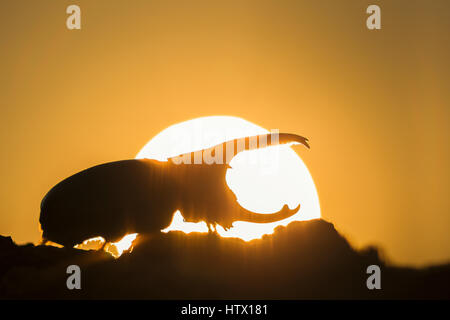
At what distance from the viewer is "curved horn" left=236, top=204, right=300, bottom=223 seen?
677 inches

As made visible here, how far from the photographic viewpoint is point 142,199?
16500 mm

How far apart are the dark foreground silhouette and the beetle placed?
2.07ft

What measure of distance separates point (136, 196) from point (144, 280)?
10.3 ft

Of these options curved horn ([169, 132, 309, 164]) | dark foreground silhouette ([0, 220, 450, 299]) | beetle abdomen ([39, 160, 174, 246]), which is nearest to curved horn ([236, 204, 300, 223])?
dark foreground silhouette ([0, 220, 450, 299])

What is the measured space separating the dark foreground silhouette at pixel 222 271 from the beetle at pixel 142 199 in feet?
2.07

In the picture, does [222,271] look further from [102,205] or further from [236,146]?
[236,146]

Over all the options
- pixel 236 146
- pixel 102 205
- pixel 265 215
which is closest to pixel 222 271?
pixel 265 215

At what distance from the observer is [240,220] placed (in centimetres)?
1716

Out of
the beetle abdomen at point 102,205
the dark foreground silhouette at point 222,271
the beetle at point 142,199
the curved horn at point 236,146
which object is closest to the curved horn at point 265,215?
the beetle at point 142,199

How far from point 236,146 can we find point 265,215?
237 centimetres

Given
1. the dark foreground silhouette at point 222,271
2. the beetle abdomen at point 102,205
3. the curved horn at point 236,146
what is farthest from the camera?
the curved horn at point 236,146

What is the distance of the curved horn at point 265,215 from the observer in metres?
17.2

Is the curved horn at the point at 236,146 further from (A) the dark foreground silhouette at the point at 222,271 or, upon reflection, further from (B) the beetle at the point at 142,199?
(A) the dark foreground silhouette at the point at 222,271
